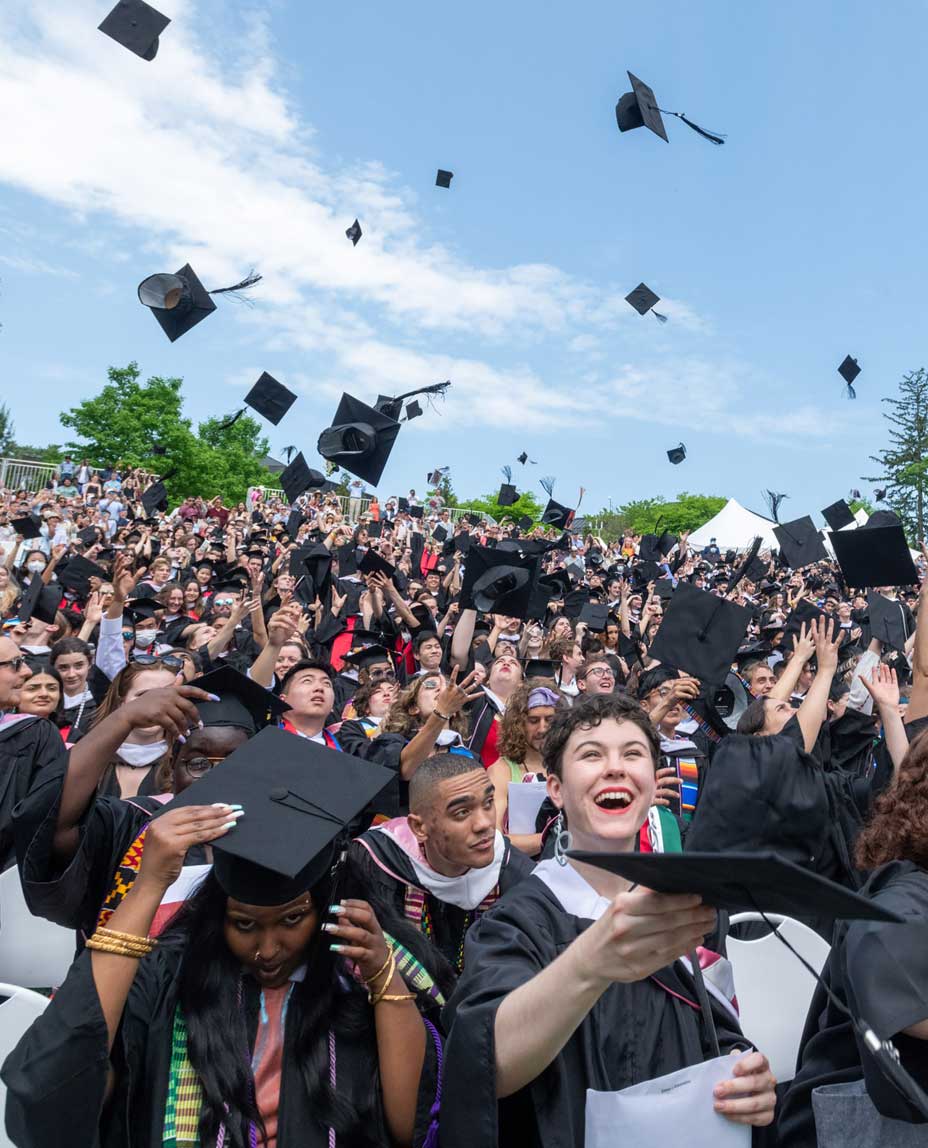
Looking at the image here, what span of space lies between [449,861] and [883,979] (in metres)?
1.51

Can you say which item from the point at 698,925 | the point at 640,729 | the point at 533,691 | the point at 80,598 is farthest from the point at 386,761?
the point at 80,598

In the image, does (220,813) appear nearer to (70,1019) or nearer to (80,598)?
(70,1019)

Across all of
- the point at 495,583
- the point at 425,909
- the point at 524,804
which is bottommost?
the point at 425,909

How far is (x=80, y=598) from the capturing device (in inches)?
353

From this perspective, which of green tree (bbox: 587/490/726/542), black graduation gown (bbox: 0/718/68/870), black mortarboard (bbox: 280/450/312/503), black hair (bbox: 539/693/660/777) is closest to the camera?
black hair (bbox: 539/693/660/777)

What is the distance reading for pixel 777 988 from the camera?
3102mm

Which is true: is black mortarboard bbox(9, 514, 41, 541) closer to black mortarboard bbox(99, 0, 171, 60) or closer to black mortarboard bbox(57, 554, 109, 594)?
black mortarboard bbox(57, 554, 109, 594)

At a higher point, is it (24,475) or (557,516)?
(24,475)

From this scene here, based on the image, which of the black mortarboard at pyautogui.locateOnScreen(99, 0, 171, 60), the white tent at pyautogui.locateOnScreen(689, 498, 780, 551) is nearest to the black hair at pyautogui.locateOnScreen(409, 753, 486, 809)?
the black mortarboard at pyautogui.locateOnScreen(99, 0, 171, 60)

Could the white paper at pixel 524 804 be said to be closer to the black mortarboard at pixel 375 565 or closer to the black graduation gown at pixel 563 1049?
the black graduation gown at pixel 563 1049

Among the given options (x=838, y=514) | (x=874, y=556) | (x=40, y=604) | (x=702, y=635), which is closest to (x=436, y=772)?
(x=702, y=635)

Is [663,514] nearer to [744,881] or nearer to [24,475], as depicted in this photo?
[24,475]

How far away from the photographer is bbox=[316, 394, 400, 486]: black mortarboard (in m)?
7.79

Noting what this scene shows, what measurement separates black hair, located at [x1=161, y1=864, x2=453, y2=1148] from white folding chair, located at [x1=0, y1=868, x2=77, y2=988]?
4.57ft
